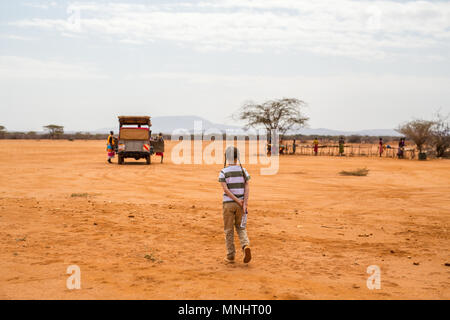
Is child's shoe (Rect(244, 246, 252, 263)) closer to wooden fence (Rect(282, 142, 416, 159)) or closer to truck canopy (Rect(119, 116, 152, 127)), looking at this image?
truck canopy (Rect(119, 116, 152, 127))

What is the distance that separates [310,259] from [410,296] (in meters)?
1.99

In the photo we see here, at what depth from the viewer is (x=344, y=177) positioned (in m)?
21.5

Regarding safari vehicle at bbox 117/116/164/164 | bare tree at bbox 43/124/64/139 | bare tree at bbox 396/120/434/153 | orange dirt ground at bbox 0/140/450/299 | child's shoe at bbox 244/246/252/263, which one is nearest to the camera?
orange dirt ground at bbox 0/140/450/299

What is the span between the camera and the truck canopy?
2664 cm

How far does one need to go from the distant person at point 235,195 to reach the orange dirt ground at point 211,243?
0.39 meters

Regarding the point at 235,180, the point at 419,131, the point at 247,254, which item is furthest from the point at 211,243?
the point at 419,131

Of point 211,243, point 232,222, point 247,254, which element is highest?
point 232,222

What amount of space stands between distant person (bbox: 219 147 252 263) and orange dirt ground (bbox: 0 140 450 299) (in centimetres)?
39

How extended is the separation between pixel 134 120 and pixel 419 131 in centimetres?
2427

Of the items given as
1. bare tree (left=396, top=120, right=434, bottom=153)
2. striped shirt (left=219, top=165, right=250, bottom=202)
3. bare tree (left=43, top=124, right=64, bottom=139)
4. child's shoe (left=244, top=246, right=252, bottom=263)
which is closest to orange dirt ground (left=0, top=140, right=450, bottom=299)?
child's shoe (left=244, top=246, right=252, bottom=263)

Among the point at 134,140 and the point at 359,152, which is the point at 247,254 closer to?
the point at 134,140

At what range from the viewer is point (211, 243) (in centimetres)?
851
